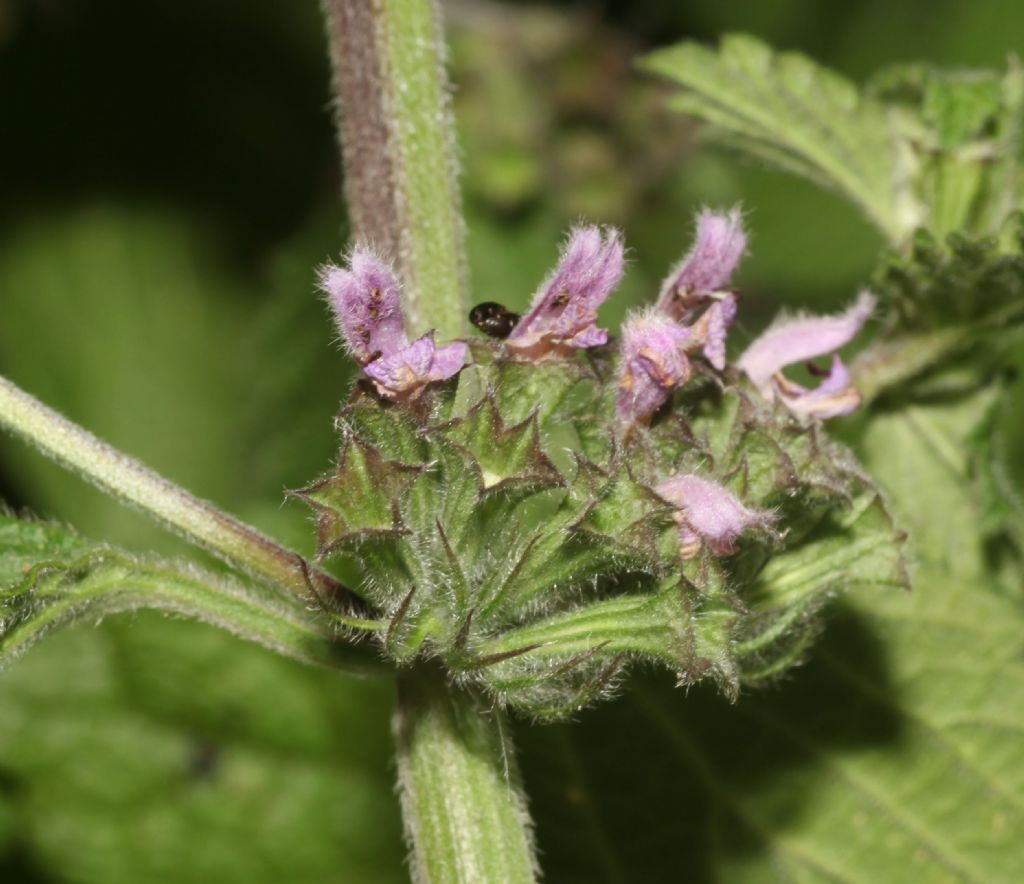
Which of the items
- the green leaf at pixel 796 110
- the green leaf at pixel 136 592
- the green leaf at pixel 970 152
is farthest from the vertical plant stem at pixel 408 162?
the green leaf at pixel 970 152

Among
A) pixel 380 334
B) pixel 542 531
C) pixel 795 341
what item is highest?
pixel 795 341

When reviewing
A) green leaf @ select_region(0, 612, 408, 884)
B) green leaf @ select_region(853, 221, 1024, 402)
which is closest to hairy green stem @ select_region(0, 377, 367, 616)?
green leaf @ select_region(853, 221, 1024, 402)

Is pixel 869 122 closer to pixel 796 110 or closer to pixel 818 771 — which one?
pixel 796 110

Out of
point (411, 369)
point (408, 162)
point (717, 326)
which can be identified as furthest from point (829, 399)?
point (408, 162)

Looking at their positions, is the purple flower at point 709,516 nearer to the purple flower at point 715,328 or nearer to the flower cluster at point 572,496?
the flower cluster at point 572,496

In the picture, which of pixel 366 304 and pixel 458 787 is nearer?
pixel 366 304

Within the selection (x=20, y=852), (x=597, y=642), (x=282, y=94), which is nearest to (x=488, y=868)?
(x=597, y=642)
